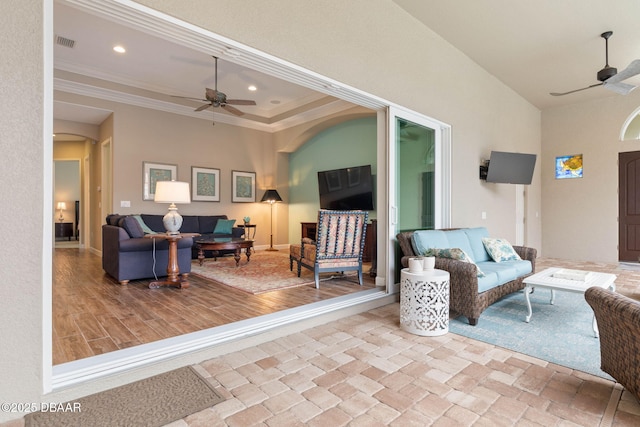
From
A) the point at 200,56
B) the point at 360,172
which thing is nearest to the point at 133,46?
the point at 200,56

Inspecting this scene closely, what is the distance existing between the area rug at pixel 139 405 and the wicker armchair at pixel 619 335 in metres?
2.25

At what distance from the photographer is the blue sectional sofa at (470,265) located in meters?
3.09

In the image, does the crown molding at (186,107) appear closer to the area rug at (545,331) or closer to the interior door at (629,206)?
the area rug at (545,331)

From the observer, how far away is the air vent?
470 centimetres

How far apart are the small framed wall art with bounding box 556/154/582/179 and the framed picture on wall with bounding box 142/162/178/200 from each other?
8714mm

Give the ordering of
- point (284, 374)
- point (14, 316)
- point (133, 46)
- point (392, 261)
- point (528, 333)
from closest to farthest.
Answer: point (14, 316)
point (284, 374)
point (528, 333)
point (392, 261)
point (133, 46)

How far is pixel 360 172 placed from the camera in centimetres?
668

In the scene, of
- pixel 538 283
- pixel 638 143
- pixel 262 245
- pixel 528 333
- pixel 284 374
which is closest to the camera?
pixel 284 374

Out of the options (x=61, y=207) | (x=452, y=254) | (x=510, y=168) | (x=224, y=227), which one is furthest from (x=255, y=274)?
(x=61, y=207)

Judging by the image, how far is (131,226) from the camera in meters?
4.46

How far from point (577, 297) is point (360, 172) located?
4.00m

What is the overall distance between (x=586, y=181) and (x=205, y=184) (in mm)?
8460

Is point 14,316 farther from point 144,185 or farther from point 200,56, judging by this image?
point 144,185

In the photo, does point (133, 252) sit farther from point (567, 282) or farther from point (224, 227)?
point (567, 282)
